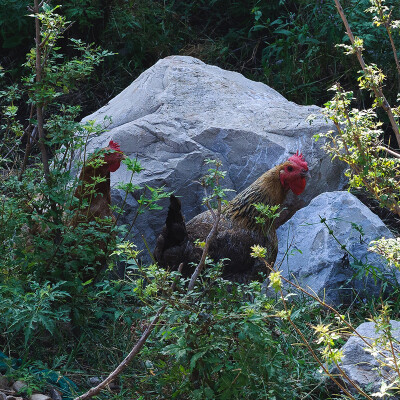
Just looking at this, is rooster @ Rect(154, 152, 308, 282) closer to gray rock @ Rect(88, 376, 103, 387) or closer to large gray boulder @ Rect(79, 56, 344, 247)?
large gray boulder @ Rect(79, 56, 344, 247)

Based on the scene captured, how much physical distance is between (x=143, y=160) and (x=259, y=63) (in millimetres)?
3378

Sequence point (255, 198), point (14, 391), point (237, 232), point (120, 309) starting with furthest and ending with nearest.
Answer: point (255, 198) → point (237, 232) → point (120, 309) → point (14, 391)

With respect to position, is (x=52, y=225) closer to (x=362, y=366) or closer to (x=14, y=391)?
(x=14, y=391)

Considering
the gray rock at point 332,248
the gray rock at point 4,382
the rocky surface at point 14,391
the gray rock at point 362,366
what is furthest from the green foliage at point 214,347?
the gray rock at point 332,248

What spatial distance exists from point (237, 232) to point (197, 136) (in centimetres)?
104

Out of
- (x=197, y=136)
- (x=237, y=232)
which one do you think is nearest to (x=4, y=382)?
(x=237, y=232)

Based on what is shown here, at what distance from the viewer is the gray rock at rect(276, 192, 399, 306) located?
4793 millimetres

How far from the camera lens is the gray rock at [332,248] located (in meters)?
4.79

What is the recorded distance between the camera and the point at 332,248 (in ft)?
16.5

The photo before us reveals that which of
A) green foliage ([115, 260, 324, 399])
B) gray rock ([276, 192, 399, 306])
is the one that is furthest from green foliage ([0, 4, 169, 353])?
gray rock ([276, 192, 399, 306])

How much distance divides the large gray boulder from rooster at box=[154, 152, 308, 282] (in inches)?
21.2

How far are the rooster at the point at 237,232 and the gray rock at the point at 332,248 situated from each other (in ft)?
0.81

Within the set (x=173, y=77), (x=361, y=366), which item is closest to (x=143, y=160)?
(x=173, y=77)

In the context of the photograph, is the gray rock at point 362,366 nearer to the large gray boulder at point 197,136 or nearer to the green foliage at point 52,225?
the green foliage at point 52,225
